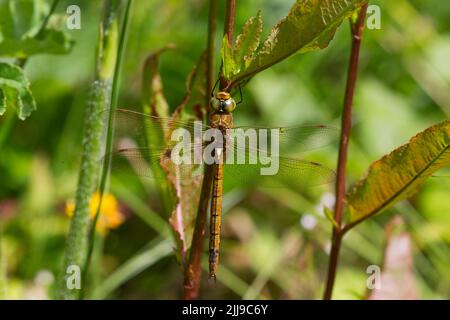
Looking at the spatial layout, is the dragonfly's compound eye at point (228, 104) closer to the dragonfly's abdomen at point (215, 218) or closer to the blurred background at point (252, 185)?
the dragonfly's abdomen at point (215, 218)

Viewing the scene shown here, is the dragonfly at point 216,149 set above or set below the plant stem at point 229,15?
below

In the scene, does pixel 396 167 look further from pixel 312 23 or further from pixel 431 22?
pixel 431 22

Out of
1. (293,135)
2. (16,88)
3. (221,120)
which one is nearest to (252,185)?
(293,135)

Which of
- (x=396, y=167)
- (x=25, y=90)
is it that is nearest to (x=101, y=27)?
(x=25, y=90)

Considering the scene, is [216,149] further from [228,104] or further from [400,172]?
[400,172]

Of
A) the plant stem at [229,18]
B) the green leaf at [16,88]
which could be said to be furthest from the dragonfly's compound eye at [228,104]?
the green leaf at [16,88]

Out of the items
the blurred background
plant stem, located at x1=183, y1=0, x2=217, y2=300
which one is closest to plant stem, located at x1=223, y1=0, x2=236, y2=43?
plant stem, located at x1=183, y1=0, x2=217, y2=300
